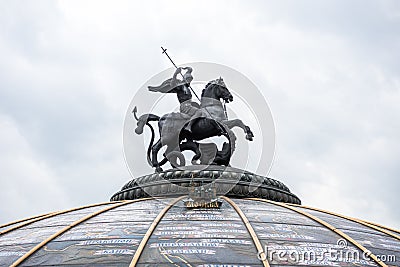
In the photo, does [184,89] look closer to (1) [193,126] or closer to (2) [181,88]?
(2) [181,88]

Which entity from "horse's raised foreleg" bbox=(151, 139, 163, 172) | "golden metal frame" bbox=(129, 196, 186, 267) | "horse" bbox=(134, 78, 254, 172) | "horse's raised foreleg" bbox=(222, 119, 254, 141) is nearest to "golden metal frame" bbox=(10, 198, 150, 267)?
"golden metal frame" bbox=(129, 196, 186, 267)

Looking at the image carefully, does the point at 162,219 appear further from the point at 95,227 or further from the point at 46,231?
the point at 46,231

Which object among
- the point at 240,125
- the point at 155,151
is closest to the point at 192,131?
the point at 155,151

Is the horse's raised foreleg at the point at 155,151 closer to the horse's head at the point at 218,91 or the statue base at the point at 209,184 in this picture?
the statue base at the point at 209,184

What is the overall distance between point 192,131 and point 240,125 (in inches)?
65.2

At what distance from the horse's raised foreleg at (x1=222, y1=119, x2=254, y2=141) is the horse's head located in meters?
1.21

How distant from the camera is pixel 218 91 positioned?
22484 mm

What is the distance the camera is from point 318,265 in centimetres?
1321

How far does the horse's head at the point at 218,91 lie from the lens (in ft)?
73.7

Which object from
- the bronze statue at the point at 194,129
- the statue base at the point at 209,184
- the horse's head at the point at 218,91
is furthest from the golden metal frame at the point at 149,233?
the horse's head at the point at 218,91

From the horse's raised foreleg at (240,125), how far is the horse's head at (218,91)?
121 centimetres

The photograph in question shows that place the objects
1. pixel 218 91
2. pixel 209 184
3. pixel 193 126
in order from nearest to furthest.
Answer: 1. pixel 209 184
2. pixel 193 126
3. pixel 218 91

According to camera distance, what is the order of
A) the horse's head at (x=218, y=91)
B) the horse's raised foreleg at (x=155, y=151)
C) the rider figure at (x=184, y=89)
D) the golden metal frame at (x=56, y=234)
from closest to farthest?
the golden metal frame at (x=56, y=234) → the horse's raised foreleg at (x=155, y=151) → the rider figure at (x=184, y=89) → the horse's head at (x=218, y=91)

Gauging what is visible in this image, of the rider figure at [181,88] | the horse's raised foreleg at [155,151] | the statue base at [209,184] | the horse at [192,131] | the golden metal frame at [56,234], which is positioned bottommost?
the golden metal frame at [56,234]
